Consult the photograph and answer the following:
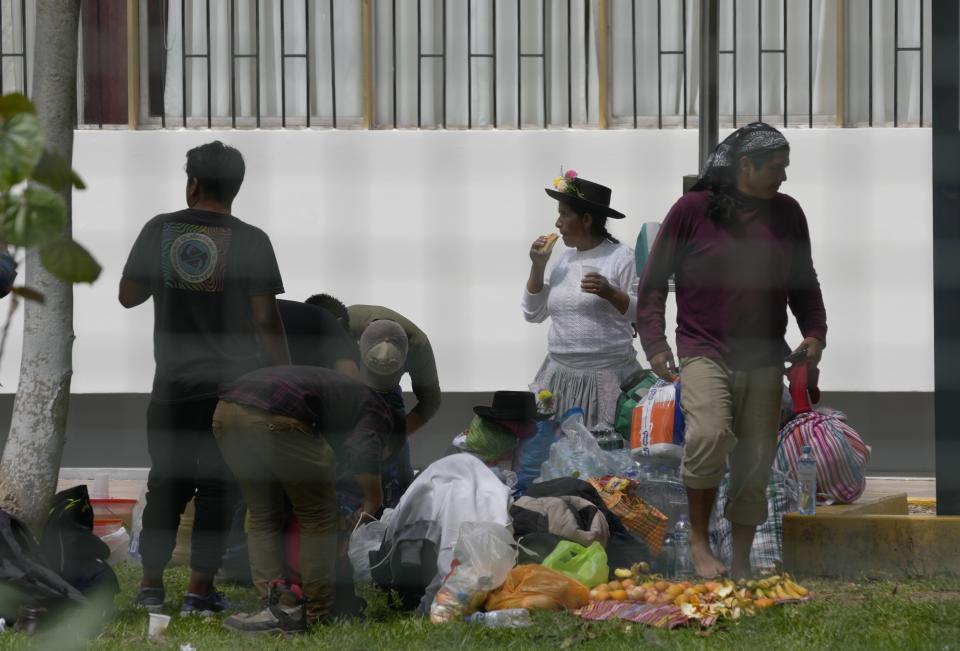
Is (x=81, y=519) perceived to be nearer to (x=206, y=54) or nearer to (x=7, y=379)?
(x=7, y=379)

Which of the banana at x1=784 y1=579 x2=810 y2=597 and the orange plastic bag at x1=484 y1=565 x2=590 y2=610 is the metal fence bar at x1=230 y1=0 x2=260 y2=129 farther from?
the banana at x1=784 y1=579 x2=810 y2=597

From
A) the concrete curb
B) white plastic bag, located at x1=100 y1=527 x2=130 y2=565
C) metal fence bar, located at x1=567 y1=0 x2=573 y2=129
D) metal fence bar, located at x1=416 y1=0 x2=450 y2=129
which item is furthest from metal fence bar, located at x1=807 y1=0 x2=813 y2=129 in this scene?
white plastic bag, located at x1=100 y1=527 x2=130 y2=565

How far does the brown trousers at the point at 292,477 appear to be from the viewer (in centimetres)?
346

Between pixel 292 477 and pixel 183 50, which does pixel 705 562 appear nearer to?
pixel 292 477

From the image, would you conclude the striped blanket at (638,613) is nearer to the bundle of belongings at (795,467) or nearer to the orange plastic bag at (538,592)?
the orange plastic bag at (538,592)

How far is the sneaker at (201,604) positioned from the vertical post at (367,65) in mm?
3656

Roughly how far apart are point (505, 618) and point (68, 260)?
2941mm

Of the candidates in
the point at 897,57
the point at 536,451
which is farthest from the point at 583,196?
the point at 897,57

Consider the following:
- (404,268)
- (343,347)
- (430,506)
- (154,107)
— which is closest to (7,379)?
(154,107)

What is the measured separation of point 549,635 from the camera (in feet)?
11.0

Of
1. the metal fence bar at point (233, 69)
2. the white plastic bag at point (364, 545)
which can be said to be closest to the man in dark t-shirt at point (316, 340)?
the white plastic bag at point (364, 545)

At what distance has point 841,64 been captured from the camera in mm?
6980

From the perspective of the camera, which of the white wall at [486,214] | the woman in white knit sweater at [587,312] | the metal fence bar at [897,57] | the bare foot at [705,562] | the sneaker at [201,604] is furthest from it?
the metal fence bar at [897,57]

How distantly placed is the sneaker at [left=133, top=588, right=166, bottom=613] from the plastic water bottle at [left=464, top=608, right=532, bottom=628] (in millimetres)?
836
